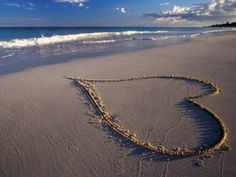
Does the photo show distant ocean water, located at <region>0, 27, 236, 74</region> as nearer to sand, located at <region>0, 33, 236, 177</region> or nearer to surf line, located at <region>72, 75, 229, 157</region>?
sand, located at <region>0, 33, 236, 177</region>

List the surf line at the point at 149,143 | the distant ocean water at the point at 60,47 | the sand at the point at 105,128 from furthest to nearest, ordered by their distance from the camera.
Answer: the distant ocean water at the point at 60,47, the surf line at the point at 149,143, the sand at the point at 105,128

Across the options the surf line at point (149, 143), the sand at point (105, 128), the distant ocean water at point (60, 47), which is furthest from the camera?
the distant ocean water at point (60, 47)

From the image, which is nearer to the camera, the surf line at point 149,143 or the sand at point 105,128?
the sand at point 105,128

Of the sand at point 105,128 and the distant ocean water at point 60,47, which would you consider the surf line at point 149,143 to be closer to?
the sand at point 105,128

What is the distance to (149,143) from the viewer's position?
4.36 metres

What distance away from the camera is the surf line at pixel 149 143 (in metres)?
4.12

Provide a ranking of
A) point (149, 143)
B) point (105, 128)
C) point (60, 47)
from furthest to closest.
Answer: point (60, 47) < point (105, 128) < point (149, 143)

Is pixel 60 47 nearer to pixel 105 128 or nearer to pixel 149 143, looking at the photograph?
pixel 105 128

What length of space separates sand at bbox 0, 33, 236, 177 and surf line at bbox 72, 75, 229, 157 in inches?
4.3

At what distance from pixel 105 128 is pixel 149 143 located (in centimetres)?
96

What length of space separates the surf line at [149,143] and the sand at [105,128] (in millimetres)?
110

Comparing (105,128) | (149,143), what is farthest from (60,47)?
(149,143)

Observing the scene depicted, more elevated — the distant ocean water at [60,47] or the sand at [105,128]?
the distant ocean water at [60,47]

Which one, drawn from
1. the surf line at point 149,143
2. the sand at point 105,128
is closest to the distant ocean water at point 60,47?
the sand at point 105,128
